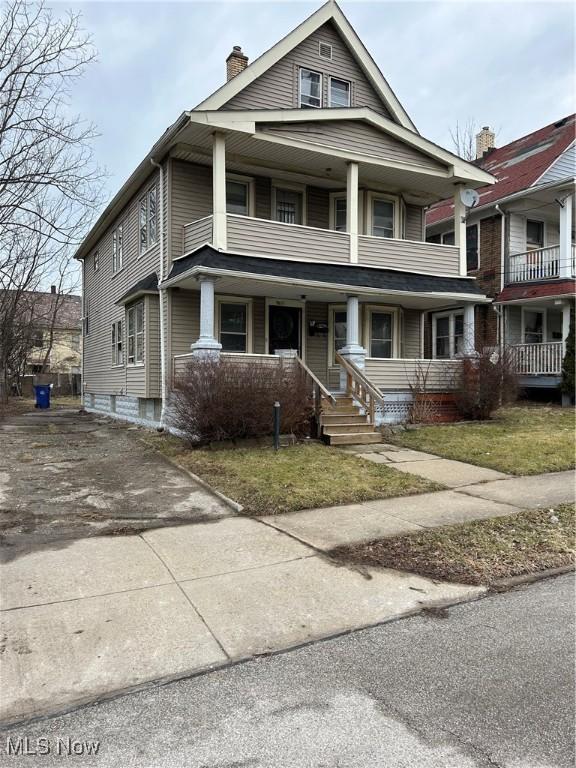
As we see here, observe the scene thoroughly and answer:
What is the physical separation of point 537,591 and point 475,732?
196 cm

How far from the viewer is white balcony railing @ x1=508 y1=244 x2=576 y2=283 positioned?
62.2 ft

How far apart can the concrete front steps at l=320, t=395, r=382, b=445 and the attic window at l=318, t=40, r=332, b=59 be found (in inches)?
367

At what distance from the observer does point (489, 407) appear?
13.5 meters

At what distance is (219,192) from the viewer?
11562 millimetres

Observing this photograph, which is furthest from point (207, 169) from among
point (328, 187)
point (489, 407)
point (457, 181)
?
point (489, 407)

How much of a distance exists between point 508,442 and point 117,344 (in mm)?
12259

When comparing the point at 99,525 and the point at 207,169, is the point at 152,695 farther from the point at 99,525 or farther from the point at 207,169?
the point at 207,169

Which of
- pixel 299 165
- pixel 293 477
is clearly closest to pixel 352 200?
pixel 299 165

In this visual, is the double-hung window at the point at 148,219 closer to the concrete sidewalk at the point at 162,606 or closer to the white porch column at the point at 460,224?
the white porch column at the point at 460,224

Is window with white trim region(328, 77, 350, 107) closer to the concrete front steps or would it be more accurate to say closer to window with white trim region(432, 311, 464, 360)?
the concrete front steps

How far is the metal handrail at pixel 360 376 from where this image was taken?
11664 mm

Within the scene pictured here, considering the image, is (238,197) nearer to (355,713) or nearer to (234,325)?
(234,325)

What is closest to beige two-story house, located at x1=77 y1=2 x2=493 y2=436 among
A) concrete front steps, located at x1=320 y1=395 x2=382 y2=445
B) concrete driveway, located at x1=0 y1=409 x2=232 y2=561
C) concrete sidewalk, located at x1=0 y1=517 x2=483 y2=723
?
concrete front steps, located at x1=320 y1=395 x2=382 y2=445

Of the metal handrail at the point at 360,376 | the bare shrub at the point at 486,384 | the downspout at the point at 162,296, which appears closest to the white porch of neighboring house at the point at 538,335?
the bare shrub at the point at 486,384
